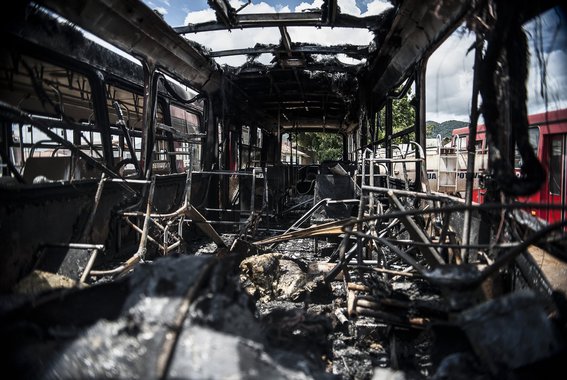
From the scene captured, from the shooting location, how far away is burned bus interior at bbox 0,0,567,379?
1.36 meters

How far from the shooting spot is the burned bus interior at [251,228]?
4.46 feet

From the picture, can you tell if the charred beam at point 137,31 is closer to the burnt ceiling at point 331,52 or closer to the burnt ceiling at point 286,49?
the burnt ceiling at point 286,49

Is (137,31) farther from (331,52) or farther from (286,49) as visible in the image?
(331,52)

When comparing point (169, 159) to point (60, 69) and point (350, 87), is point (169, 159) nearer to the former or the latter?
point (60, 69)

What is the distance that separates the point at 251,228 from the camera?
557cm

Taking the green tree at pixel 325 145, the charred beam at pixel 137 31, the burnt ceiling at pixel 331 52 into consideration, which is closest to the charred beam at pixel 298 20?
the burnt ceiling at pixel 331 52

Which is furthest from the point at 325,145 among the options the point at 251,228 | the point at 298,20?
A: the point at 298,20

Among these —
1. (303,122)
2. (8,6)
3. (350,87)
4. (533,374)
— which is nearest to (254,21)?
(8,6)

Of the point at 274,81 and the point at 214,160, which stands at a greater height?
the point at 274,81

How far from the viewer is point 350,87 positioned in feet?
23.3

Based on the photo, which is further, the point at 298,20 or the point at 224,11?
the point at 298,20

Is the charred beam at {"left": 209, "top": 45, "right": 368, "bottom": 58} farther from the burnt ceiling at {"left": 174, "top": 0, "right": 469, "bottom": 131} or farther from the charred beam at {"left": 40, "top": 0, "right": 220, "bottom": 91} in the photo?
the charred beam at {"left": 40, "top": 0, "right": 220, "bottom": 91}

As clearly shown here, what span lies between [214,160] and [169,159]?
1.13m

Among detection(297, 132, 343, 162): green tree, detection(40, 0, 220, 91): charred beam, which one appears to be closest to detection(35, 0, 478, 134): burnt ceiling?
detection(40, 0, 220, 91): charred beam
